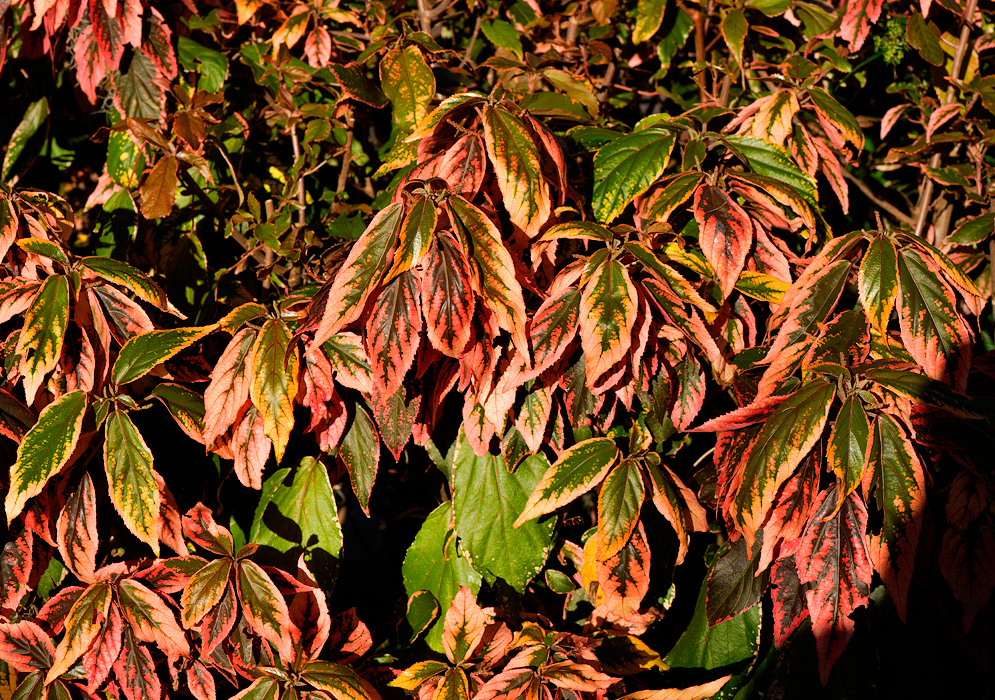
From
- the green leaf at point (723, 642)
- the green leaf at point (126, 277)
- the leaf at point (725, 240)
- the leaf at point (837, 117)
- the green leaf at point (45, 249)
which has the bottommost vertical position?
the green leaf at point (723, 642)

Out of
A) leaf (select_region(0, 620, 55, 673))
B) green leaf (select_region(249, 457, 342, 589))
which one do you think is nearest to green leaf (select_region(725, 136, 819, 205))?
green leaf (select_region(249, 457, 342, 589))

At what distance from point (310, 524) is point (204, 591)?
22cm

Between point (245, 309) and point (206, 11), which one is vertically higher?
point (206, 11)

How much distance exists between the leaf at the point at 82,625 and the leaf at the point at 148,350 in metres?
0.35

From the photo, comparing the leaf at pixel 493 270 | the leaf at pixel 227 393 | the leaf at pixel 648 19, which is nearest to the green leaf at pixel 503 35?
the leaf at pixel 648 19

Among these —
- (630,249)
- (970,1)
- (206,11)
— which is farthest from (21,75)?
(970,1)

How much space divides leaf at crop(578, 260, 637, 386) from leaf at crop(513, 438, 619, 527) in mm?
205

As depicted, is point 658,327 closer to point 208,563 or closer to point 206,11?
point 208,563

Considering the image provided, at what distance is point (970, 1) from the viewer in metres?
1.72

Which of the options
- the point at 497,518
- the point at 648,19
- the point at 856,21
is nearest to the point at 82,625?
the point at 497,518

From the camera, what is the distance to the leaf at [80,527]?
3.95ft

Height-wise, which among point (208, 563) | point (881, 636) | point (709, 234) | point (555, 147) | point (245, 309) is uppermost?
point (555, 147)

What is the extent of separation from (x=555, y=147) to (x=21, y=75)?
1.53 meters

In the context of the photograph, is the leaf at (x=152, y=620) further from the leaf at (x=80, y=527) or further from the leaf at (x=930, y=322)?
the leaf at (x=930, y=322)
